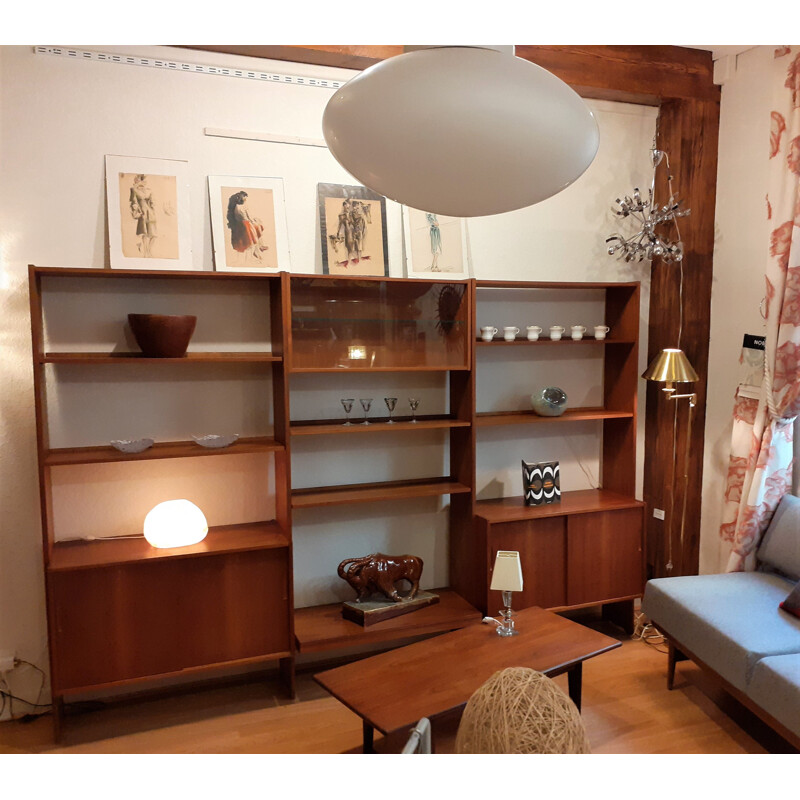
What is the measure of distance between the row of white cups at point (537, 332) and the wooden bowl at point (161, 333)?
1361 mm

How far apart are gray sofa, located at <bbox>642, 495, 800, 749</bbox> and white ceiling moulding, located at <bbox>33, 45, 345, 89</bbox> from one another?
2598 mm

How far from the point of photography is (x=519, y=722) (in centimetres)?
135

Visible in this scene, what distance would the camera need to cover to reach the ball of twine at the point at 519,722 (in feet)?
4.28

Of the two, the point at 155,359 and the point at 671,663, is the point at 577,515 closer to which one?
the point at 671,663

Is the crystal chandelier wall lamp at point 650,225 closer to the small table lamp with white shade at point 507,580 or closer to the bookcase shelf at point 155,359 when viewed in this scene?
the small table lamp with white shade at point 507,580

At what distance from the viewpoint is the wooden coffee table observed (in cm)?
220

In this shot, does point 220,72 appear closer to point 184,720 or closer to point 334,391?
point 334,391

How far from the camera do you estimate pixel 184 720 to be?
112 inches

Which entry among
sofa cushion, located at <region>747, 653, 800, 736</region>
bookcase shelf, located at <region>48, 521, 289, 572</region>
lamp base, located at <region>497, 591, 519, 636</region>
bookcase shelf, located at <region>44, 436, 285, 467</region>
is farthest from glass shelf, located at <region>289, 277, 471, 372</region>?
sofa cushion, located at <region>747, 653, 800, 736</region>

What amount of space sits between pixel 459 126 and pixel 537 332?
2.47 metres

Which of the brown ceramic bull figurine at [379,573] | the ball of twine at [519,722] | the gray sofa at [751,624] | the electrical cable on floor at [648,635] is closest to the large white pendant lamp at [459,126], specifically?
the ball of twine at [519,722]

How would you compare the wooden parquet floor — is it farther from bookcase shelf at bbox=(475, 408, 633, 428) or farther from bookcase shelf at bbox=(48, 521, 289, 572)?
bookcase shelf at bbox=(475, 408, 633, 428)

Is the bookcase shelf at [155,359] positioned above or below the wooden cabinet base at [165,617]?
above
